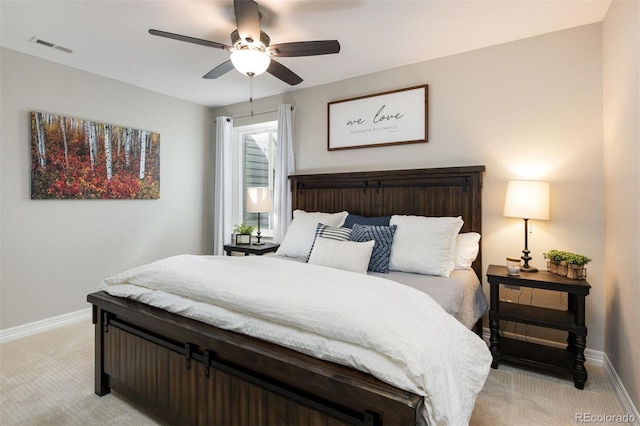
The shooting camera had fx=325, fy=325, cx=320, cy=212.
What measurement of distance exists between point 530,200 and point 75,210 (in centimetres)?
426

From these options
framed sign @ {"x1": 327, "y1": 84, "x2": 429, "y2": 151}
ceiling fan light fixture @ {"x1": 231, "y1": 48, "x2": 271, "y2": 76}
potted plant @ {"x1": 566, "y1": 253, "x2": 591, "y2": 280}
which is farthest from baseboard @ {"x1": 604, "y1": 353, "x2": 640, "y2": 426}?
ceiling fan light fixture @ {"x1": 231, "y1": 48, "x2": 271, "y2": 76}

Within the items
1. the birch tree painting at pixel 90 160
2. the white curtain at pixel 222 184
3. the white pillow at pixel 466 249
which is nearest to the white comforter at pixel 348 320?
the white pillow at pixel 466 249

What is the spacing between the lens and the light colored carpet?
188 cm

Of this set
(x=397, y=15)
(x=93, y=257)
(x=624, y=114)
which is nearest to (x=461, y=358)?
(x=624, y=114)

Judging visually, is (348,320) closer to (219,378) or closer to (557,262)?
(219,378)

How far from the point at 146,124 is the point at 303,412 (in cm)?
390

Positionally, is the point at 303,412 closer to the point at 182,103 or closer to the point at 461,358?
the point at 461,358

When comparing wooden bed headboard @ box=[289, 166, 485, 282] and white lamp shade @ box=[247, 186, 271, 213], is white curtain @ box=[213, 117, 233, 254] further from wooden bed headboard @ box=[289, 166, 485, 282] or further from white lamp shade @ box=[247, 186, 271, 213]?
wooden bed headboard @ box=[289, 166, 485, 282]

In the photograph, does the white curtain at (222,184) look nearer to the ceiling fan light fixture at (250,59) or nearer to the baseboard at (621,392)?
the ceiling fan light fixture at (250,59)

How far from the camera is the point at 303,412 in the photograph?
128 cm

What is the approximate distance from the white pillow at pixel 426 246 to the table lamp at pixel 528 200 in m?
0.41

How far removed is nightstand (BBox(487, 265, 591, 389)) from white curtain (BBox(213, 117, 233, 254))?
3348 millimetres

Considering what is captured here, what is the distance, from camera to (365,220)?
3088 mm

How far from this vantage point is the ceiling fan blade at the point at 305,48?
7.17ft
